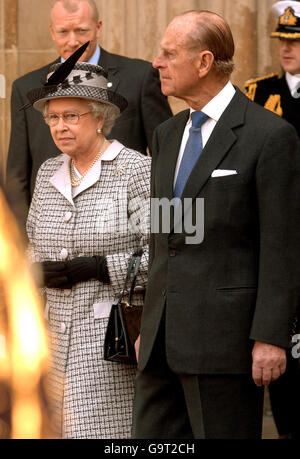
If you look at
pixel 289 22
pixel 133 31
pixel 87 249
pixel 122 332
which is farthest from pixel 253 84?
pixel 122 332

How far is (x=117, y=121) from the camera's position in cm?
461

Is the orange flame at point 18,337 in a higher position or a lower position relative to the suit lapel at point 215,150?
lower

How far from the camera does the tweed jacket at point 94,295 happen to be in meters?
3.82

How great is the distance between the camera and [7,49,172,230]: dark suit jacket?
4629mm

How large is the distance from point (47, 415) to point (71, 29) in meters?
3.19

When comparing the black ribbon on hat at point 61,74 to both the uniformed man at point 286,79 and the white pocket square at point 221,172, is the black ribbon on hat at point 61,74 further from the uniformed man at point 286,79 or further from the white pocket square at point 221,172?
the uniformed man at point 286,79

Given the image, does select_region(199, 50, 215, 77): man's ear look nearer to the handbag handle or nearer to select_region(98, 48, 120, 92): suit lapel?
the handbag handle

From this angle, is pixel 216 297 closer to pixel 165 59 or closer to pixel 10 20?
pixel 165 59

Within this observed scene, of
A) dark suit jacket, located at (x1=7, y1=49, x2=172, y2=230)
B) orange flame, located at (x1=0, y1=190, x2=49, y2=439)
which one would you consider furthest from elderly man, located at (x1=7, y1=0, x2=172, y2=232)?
orange flame, located at (x1=0, y1=190, x2=49, y2=439)

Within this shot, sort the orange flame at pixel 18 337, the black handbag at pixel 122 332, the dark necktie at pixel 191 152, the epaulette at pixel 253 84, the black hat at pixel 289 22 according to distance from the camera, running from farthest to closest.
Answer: the epaulette at pixel 253 84, the black hat at pixel 289 22, the black handbag at pixel 122 332, the dark necktie at pixel 191 152, the orange flame at pixel 18 337

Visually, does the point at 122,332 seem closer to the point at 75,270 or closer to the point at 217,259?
the point at 75,270

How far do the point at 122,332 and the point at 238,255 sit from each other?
2.76ft

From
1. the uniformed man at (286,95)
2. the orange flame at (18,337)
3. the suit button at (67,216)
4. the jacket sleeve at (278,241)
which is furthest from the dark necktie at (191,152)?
the uniformed man at (286,95)

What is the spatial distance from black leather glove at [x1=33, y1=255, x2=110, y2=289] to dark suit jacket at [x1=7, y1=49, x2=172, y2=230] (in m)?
0.82
